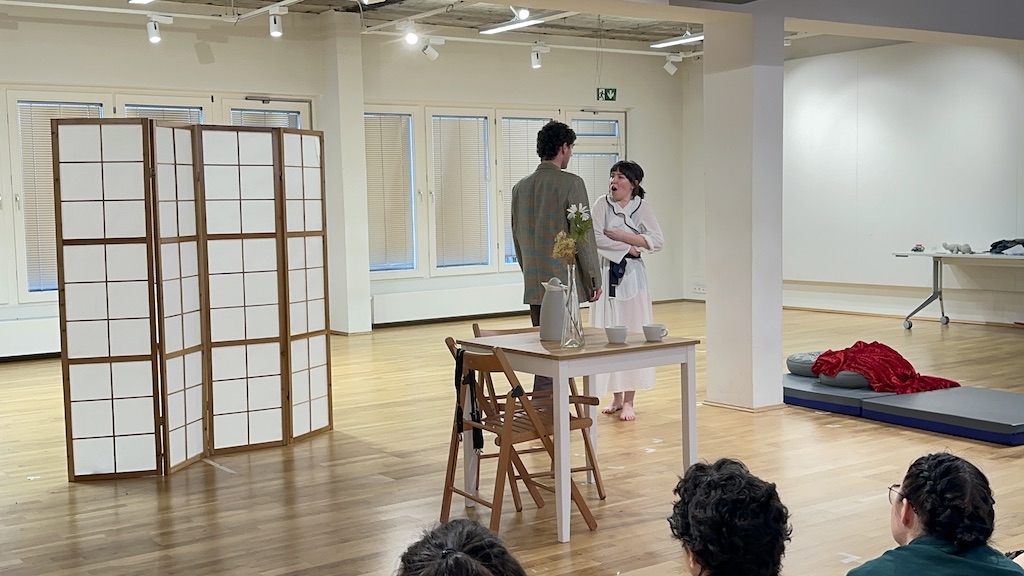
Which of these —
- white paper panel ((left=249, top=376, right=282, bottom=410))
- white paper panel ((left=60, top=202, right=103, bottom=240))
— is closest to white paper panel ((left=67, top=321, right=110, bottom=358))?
white paper panel ((left=60, top=202, right=103, bottom=240))

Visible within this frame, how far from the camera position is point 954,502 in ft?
7.11

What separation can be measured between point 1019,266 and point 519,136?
5857 mm

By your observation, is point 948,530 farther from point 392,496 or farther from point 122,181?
point 122,181

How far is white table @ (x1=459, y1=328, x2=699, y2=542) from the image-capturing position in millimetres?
4258

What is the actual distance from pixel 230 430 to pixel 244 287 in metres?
0.81

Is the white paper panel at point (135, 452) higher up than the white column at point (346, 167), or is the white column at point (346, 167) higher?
the white column at point (346, 167)

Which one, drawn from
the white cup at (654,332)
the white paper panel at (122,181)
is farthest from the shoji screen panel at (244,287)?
the white cup at (654,332)

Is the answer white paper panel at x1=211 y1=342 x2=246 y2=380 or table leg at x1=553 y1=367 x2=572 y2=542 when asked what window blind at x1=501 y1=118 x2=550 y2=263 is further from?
table leg at x1=553 y1=367 x2=572 y2=542

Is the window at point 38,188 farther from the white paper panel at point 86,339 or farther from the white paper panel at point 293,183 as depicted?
the white paper panel at point 86,339

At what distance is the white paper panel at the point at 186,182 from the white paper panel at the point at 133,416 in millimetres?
1098

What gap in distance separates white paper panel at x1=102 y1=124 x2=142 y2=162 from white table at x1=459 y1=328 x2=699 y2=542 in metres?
2.00

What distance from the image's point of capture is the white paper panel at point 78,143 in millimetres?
5297

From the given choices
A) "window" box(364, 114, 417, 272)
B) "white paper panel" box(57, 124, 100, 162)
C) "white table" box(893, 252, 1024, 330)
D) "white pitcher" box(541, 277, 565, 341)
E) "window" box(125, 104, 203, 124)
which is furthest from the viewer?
"window" box(364, 114, 417, 272)

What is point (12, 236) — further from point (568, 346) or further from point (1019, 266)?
point (1019, 266)
